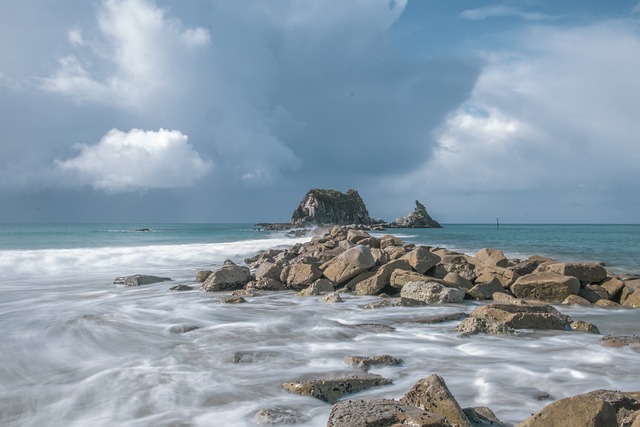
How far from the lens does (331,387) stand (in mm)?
4664

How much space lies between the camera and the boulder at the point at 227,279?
12.4 m

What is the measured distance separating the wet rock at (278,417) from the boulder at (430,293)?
238 inches

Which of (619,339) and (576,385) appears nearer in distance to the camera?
(576,385)

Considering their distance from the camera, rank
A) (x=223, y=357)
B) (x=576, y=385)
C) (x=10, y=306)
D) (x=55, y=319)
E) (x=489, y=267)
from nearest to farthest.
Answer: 1. (x=576, y=385)
2. (x=223, y=357)
3. (x=55, y=319)
4. (x=10, y=306)
5. (x=489, y=267)

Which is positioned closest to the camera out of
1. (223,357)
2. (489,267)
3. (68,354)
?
(223,357)

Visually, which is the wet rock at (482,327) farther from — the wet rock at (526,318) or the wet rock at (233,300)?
the wet rock at (233,300)

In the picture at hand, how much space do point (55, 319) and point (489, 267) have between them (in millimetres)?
9902

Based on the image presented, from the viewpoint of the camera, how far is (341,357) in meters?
6.18

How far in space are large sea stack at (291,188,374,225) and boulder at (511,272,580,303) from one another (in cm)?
8661

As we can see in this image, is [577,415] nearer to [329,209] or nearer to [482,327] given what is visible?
[482,327]

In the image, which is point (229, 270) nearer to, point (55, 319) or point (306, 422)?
point (55, 319)

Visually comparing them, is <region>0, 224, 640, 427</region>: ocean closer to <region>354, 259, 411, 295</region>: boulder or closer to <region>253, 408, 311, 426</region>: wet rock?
<region>253, 408, 311, 426</region>: wet rock

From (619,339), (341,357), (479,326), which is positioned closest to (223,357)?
(341,357)

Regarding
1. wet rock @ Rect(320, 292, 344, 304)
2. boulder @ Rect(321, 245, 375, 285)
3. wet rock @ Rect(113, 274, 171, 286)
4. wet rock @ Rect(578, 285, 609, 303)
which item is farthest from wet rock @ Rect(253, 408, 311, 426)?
wet rock @ Rect(113, 274, 171, 286)
